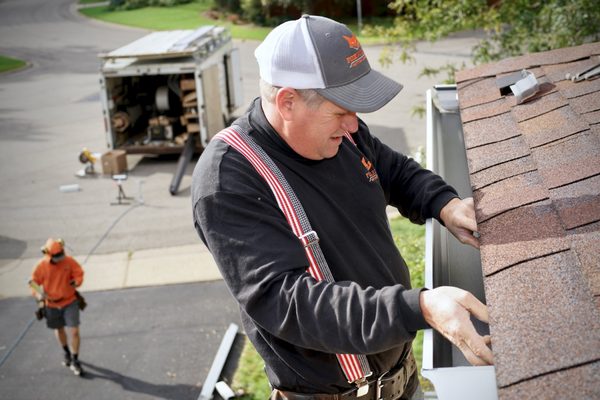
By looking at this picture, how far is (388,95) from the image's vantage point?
2664 mm

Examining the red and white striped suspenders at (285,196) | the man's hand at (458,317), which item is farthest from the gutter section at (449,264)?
the red and white striped suspenders at (285,196)

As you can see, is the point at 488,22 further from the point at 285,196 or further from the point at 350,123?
the point at 285,196

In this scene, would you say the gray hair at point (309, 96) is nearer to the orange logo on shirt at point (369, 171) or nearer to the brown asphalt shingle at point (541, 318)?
the orange logo on shirt at point (369, 171)

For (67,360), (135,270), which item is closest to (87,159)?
(135,270)

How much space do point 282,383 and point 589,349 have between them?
4.82 feet

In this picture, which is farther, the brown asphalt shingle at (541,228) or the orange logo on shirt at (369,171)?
the orange logo on shirt at (369,171)

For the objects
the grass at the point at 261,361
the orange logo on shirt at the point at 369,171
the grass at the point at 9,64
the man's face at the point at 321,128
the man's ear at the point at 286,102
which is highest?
the man's ear at the point at 286,102

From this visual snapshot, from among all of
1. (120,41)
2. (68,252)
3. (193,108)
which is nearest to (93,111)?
(193,108)

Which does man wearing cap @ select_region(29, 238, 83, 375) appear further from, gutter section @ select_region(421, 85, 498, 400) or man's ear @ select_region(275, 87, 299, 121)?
man's ear @ select_region(275, 87, 299, 121)

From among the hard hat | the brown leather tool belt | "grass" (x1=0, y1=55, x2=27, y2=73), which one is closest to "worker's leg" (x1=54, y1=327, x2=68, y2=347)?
the hard hat

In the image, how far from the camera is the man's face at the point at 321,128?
8.42 ft

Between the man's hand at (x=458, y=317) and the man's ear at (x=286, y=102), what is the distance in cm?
80

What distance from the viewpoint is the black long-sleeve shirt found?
2238mm

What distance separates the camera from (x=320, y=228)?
268 centimetres
